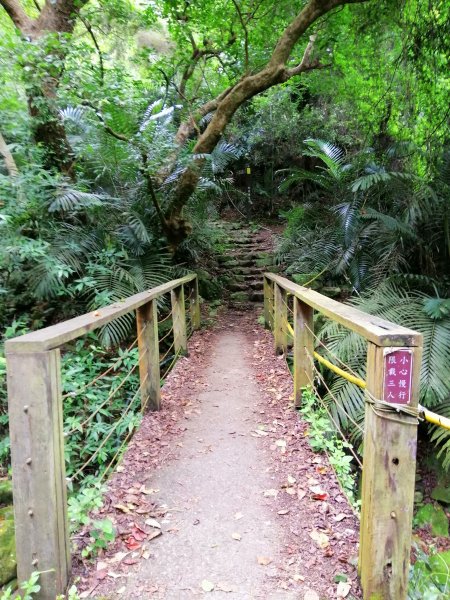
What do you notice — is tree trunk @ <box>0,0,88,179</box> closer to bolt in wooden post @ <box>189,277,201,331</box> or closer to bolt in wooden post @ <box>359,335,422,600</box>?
bolt in wooden post @ <box>189,277,201,331</box>

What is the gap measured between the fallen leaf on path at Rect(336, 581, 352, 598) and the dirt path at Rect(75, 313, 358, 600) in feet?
0.05

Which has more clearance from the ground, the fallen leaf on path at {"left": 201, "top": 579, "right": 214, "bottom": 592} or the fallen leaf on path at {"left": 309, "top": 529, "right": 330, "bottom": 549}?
the fallen leaf on path at {"left": 201, "top": 579, "right": 214, "bottom": 592}

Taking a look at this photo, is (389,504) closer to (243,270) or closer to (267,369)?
(267,369)

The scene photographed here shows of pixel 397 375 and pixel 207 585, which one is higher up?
pixel 397 375

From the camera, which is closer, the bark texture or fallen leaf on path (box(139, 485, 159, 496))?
fallen leaf on path (box(139, 485, 159, 496))

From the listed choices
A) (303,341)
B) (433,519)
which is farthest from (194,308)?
(433,519)

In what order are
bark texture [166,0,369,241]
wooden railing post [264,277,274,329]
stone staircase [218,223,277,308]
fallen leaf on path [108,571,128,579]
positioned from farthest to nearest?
stone staircase [218,223,277,308], wooden railing post [264,277,274,329], bark texture [166,0,369,241], fallen leaf on path [108,571,128,579]

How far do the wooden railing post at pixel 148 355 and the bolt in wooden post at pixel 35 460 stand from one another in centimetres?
170

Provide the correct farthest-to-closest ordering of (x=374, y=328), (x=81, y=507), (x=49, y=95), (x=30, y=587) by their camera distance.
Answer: (x=49, y=95)
(x=81, y=507)
(x=374, y=328)
(x=30, y=587)

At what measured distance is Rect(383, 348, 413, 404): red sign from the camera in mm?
1397

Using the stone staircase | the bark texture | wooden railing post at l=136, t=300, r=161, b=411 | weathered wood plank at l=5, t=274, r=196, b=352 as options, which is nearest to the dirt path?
wooden railing post at l=136, t=300, r=161, b=411

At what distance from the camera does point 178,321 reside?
5.03 meters

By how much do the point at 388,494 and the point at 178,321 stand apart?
12.5ft

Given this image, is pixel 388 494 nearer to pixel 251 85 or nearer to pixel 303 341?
pixel 303 341
